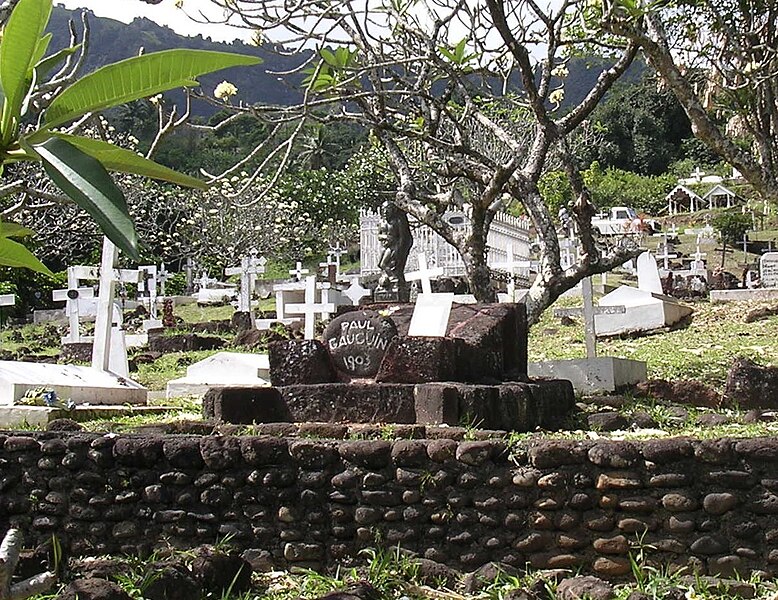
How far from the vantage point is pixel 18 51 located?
1760mm

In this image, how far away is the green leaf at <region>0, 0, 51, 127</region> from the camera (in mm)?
1745

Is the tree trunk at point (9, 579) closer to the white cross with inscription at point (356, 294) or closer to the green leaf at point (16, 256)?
the green leaf at point (16, 256)

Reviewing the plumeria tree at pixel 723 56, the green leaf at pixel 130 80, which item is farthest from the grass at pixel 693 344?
the green leaf at pixel 130 80

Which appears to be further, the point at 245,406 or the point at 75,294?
the point at 75,294

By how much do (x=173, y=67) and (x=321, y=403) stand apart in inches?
236

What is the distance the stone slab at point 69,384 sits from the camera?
8.32m

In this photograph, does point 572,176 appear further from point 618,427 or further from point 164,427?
point 164,427

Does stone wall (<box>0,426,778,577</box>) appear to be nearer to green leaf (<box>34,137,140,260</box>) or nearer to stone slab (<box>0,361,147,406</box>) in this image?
stone slab (<box>0,361,147,406</box>)

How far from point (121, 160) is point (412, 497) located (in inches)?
149

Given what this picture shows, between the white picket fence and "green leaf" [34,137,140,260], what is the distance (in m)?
21.6

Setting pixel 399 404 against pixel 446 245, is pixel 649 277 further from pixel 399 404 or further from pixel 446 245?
pixel 399 404

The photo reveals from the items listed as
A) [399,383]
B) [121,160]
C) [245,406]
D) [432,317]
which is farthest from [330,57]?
[121,160]

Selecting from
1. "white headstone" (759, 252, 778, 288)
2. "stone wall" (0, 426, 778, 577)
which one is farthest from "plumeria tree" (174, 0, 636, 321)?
"white headstone" (759, 252, 778, 288)

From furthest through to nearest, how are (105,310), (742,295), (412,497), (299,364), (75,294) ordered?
(742,295) < (75,294) < (105,310) < (299,364) < (412,497)
